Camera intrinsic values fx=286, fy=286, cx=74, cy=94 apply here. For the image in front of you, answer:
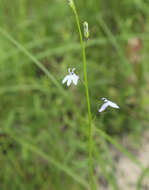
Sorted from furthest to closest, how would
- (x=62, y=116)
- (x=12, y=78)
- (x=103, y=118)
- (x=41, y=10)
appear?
(x=41, y=10)
(x=12, y=78)
(x=62, y=116)
(x=103, y=118)

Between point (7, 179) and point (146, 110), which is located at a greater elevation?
point (146, 110)

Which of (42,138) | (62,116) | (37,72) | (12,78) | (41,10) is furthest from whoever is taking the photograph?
(41,10)

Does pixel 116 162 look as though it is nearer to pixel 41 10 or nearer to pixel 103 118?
pixel 103 118

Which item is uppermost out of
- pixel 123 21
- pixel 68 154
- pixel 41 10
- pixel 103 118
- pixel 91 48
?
pixel 41 10

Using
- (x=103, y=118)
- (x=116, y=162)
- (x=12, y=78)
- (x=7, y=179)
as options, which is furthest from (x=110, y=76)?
(x=7, y=179)

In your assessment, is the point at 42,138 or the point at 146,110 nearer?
the point at 42,138

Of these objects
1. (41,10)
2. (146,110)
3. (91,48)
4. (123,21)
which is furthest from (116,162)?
(41,10)
